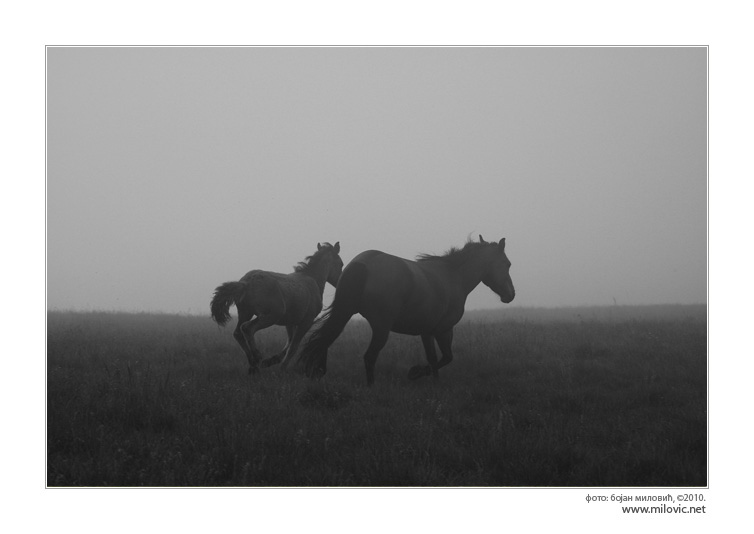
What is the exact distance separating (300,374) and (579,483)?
183 inches

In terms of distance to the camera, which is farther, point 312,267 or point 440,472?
point 312,267

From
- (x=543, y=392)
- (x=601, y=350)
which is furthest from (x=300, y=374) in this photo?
(x=601, y=350)

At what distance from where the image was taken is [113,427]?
5254 mm

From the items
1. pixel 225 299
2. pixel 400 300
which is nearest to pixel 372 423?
pixel 400 300

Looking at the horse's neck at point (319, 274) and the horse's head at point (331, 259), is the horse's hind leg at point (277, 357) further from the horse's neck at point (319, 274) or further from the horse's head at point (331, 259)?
the horse's head at point (331, 259)

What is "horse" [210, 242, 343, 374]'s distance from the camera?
332 inches

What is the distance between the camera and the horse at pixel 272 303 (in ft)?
27.7

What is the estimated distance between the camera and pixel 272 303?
8805mm

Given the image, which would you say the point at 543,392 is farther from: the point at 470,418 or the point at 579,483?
the point at 579,483

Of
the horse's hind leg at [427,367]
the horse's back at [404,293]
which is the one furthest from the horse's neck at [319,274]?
the horse's hind leg at [427,367]

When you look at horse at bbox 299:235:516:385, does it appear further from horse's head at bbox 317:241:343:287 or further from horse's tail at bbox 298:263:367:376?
horse's head at bbox 317:241:343:287

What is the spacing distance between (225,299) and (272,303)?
0.80 meters

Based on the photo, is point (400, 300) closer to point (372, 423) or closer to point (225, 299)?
point (372, 423)

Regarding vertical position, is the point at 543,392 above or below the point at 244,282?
below
